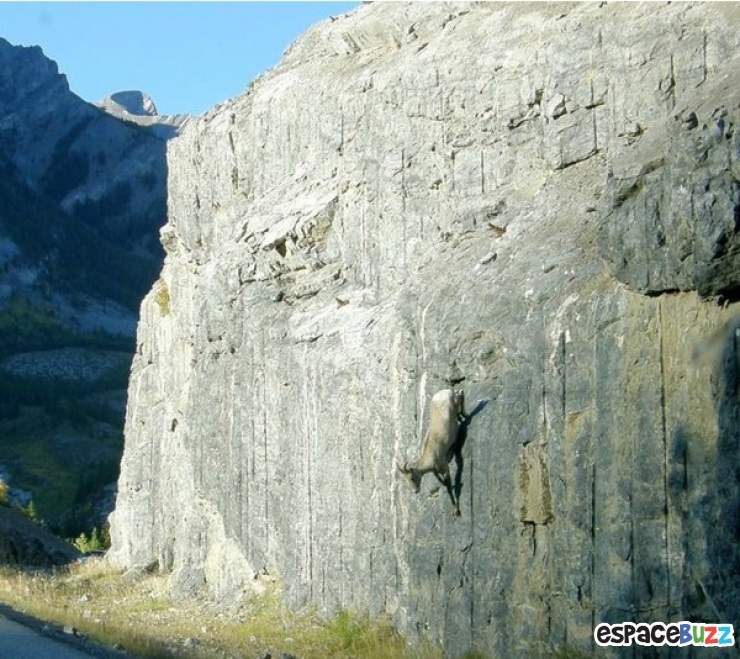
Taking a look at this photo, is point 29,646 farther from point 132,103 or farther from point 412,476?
point 132,103

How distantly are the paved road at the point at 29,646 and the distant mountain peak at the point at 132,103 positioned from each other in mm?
152613

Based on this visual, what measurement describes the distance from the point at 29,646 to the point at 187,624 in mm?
4853

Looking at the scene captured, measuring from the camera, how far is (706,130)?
10.8 metres

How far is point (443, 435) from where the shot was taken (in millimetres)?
13312

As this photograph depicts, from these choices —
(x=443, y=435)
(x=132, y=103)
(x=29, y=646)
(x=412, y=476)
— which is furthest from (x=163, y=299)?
(x=132, y=103)

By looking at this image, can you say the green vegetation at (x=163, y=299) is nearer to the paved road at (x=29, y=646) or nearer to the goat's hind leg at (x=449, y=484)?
the paved road at (x=29, y=646)

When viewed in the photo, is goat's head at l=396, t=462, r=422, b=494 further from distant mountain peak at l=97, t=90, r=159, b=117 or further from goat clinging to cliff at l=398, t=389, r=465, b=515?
distant mountain peak at l=97, t=90, r=159, b=117

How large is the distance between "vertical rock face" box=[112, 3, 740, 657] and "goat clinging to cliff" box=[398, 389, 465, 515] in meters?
0.16

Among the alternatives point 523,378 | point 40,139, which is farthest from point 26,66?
point 523,378

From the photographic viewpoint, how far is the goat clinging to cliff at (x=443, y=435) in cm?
1333

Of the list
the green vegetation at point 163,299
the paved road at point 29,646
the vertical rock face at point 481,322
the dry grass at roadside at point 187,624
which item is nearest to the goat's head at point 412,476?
the vertical rock face at point 481,322

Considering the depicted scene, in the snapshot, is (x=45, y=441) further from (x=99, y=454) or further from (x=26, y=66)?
(x=26, y=66)

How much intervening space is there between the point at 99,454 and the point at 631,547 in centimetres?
6540

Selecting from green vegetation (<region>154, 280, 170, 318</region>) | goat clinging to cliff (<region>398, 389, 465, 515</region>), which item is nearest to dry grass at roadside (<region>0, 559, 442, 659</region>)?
goat clinging to cliff (<region>398, 389, 465, 515</region>)
